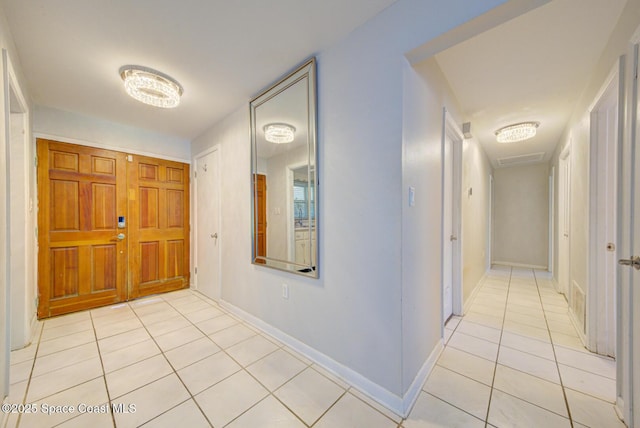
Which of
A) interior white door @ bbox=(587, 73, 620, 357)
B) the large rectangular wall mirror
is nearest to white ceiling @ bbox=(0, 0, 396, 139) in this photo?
the large rectangular wall mirror

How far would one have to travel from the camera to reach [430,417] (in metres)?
1.31

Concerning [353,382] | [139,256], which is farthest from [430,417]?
[139,256]

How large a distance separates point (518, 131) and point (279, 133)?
3127 millimetres

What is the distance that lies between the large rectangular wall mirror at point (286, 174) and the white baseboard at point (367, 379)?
0.61m

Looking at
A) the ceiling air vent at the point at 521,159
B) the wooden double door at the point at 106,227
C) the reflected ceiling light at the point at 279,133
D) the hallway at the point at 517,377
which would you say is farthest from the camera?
the ceiling air vent at the point at 521,159

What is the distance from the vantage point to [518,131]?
121 inches

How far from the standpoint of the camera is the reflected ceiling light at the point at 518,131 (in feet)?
9.87

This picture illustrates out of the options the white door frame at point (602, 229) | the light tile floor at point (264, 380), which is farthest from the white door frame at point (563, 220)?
the white door frame at point (602, 229)

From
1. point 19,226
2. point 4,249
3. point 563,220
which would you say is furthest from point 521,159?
point 19,226

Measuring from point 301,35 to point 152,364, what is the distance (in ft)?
8.82

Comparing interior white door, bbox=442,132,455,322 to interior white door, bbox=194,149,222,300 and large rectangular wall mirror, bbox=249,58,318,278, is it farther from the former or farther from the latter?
interior white door, bbox=194,149,222,300

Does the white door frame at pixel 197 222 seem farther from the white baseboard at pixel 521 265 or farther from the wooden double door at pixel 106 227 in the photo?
the white baseboard at pixel 521 265

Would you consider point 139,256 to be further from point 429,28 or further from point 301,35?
point 429,28

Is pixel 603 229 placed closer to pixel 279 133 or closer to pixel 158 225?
pixel 279 133
